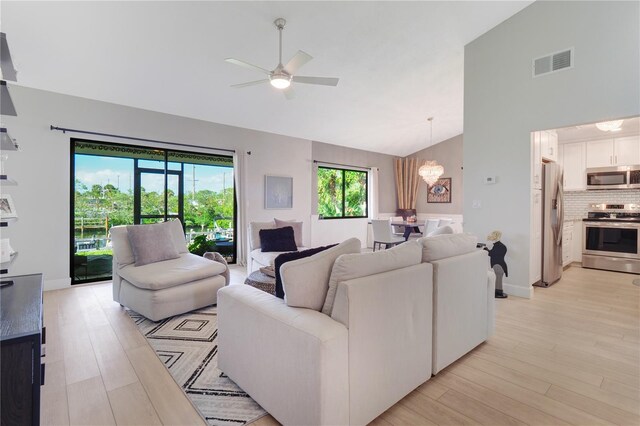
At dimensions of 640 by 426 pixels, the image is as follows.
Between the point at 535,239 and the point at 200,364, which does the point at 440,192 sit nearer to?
the point at 535,239

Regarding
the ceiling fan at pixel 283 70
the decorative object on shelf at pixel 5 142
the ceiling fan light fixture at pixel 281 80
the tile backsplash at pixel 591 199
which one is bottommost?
the tile backsplash at pixel 591 199

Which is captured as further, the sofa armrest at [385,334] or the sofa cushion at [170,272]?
the sofa cushion at [170,272]

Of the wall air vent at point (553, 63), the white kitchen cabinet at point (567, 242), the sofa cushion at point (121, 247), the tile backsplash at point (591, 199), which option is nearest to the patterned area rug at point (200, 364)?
the sofa cushion at point (121, 247)

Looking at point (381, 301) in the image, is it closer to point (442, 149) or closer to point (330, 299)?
point (330, 299)

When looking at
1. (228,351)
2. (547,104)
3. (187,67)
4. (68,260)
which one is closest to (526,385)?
(228,351)

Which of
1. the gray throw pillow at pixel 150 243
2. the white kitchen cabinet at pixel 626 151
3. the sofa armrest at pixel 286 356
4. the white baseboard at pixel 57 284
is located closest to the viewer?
the sofa armrest at pixel 286 356

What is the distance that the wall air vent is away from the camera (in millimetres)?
3561

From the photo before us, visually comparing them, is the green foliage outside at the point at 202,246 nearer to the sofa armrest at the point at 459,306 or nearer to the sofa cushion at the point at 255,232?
the sofa cushion at the point at 255,232

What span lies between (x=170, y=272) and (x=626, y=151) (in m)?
7.12

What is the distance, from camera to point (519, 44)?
3.92 m

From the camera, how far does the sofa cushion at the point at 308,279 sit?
1.63 metres

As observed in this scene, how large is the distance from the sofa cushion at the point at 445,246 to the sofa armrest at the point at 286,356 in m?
0.91

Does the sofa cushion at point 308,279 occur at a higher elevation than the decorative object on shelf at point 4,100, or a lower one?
lower

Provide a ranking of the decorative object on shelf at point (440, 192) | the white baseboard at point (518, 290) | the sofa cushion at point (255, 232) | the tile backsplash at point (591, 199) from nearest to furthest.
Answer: the white baseboard at point (518, 290) < the sofa cushion at point (255, 232) < the tile backsplash at point (591, 199) < the decorative object on shelf at point (440, 192)
